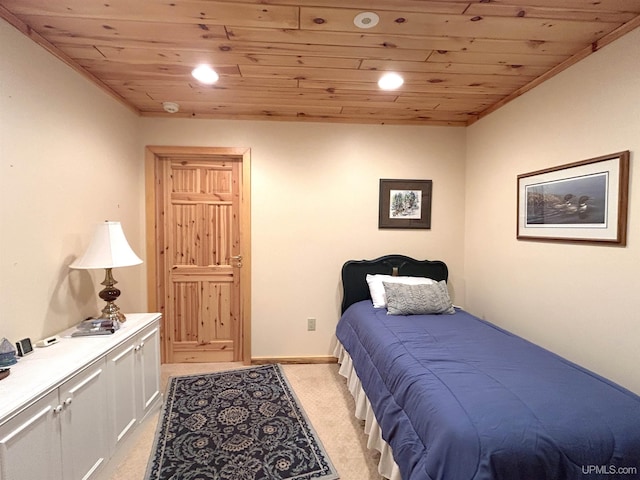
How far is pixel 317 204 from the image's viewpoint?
10.7ft

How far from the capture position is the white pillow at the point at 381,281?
2.97 meters

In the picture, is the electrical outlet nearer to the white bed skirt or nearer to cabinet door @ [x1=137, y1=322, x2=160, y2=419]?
the white bed skirt

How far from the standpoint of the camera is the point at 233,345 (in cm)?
335

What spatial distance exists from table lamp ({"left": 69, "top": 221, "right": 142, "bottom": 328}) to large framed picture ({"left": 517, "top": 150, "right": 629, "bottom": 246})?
9.44ft

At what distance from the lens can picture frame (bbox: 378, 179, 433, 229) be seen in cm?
332

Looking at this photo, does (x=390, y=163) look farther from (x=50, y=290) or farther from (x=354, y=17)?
(x=50, y=290)

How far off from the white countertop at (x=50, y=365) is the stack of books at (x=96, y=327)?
0.10 feet

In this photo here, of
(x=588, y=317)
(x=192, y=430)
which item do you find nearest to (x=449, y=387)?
(x=588, y=317)

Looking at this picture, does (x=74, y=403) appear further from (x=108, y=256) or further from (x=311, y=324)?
(x=311, y=324)

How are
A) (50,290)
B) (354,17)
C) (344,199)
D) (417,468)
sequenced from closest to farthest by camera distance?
1. (417,468)
2. (354,17)
3. (50,290)
4. (344,199)

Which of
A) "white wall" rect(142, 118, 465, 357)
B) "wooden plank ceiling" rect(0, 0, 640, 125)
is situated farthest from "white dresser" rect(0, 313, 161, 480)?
"wooden plank ceiling" rect(0, 0, 640, 125)

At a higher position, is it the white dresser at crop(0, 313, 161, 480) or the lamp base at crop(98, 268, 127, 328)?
the lamp base at crop(98, 268, 127, 328)

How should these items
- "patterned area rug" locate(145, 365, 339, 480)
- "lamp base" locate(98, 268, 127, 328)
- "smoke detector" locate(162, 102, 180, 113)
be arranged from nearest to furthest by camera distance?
"patterned area rug" locate(145, 365, 339, 480) < "lamp base" locate(98, 268, 127, 328) < "smoke detector" locate(162, 102, 180, 113)

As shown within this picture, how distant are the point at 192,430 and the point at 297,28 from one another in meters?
2.59
